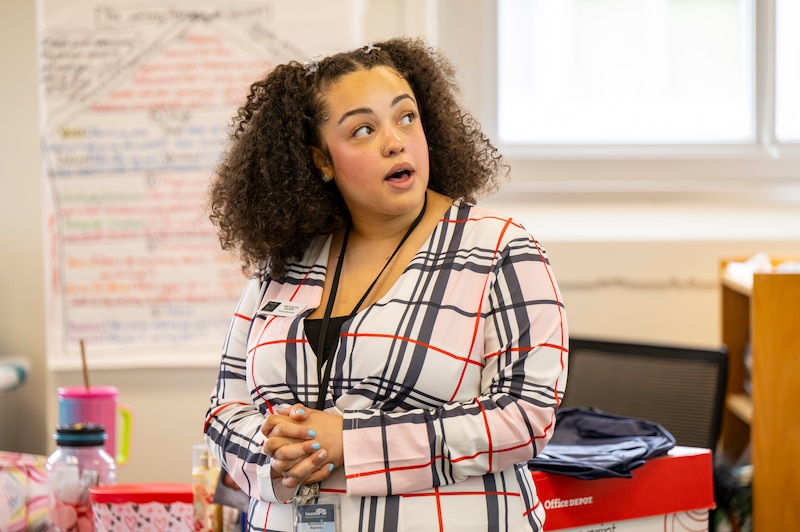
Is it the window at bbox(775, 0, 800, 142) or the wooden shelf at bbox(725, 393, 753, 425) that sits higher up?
the window at bbox(775, 0, 800, 142)

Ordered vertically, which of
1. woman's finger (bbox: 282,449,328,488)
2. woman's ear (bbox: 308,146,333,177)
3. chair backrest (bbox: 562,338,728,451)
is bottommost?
chair backrest (bbox: 562,338,728,451)

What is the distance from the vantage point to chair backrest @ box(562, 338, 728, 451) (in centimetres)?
238

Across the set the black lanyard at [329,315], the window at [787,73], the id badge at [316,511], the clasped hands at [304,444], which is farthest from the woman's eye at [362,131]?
the window at [787,73]

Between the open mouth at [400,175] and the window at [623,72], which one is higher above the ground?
the window at [623,72]

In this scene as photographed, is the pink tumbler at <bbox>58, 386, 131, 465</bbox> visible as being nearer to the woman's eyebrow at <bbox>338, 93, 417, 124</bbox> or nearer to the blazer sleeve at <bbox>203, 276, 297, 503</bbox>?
the blazer sleeve at <bbox>203, 276, 297, 503</bbox>

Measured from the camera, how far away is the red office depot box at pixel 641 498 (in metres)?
1.69

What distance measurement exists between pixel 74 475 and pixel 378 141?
1000 millimetres

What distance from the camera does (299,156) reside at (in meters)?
1.57

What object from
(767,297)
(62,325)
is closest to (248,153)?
(767,297)

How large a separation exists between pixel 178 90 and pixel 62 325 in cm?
84

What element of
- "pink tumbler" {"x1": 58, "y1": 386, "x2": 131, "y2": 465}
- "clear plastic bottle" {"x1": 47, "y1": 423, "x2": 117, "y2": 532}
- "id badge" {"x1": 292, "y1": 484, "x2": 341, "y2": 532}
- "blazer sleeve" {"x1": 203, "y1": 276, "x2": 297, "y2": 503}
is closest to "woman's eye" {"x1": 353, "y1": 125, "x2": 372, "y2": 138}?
"blazer sleeve" {"x1": 203, "y1": 276, "x2": 297, "y2": 503}

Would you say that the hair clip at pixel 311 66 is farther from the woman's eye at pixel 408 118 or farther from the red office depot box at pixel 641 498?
the red office depot box at pixel 641 498

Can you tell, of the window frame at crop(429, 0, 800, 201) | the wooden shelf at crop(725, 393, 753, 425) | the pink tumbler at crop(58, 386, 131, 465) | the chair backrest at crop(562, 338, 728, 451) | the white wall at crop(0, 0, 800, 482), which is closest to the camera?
the pink tumbler at crop(58, 386, 131, 465)

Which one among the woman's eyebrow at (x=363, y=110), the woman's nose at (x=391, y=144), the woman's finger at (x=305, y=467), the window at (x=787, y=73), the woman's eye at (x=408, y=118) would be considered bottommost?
the woman's finger at (x=305, y=467)
